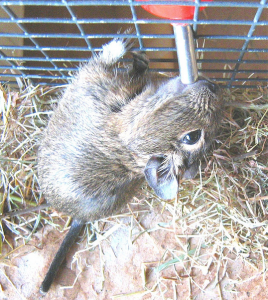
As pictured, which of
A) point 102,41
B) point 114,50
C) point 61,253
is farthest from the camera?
point 102,41

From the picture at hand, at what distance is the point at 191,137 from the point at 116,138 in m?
0.54

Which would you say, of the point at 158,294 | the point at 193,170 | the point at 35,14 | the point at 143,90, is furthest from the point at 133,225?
the point at 35,14

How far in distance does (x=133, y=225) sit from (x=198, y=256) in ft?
1.86

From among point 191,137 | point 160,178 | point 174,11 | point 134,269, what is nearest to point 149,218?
point 134,269

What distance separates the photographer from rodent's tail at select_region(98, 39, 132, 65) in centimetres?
241

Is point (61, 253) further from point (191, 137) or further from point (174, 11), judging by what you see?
point (174, 11)

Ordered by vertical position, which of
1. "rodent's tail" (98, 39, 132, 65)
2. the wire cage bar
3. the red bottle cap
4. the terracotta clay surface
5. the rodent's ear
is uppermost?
the wire cage bar

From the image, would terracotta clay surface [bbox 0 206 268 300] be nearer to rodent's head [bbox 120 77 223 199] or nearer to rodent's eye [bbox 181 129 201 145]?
rodent's head [bbox 120 77 223 199]

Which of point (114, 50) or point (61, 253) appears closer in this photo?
point (114, 50)

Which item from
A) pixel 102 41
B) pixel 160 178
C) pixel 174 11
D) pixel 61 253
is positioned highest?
pixel 102 41

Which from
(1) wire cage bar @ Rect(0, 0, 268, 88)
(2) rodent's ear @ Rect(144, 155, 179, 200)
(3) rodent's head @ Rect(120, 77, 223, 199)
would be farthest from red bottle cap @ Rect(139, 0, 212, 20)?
(2) rodent's ear @ Rect(144, 155, 179, 200)

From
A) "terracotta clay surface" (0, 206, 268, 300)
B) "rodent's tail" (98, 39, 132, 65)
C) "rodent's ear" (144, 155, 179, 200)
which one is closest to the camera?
"rodent's ear" (144, 155, 179, 200)

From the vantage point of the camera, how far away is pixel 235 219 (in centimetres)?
258

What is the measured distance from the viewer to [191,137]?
2193 millimetres
